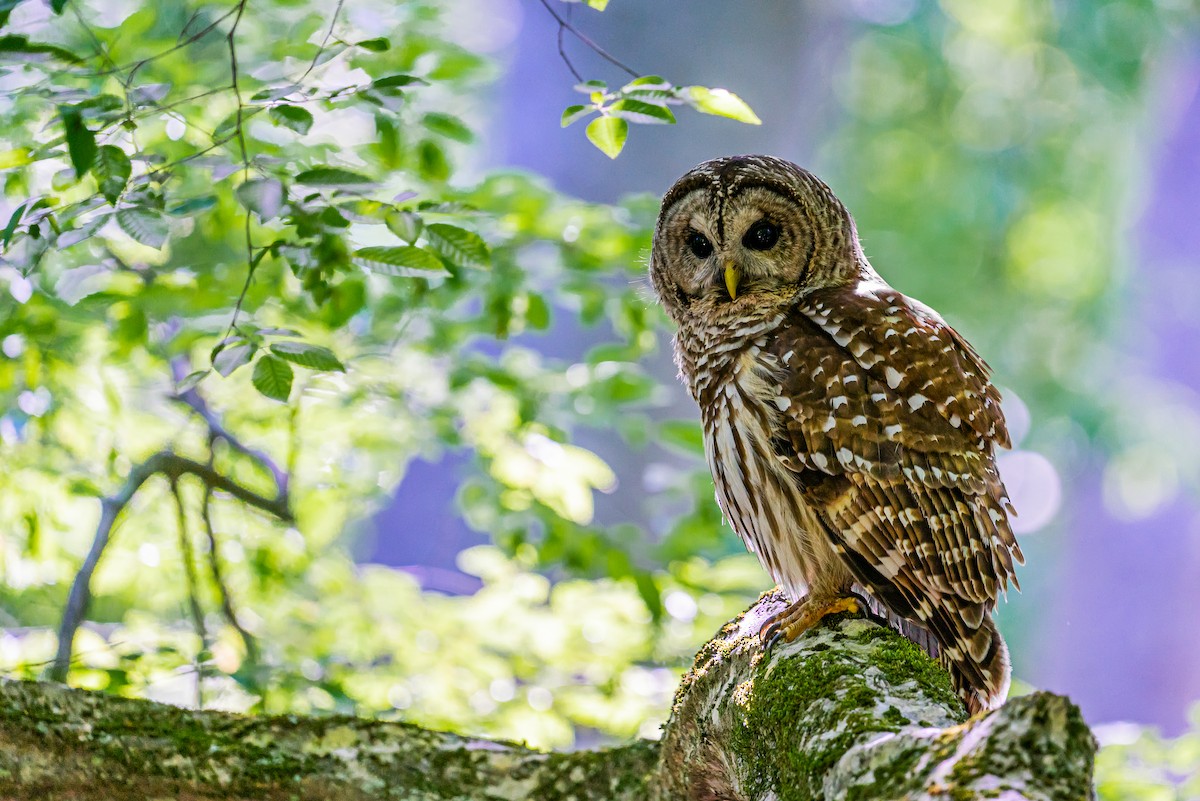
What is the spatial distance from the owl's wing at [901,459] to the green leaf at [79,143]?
144cm

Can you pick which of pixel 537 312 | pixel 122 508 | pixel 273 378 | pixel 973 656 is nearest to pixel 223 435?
pixel 122 508

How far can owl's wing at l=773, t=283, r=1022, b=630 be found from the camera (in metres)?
2.33

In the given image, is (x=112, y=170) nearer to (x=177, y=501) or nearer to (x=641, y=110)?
(x=641, y=110)

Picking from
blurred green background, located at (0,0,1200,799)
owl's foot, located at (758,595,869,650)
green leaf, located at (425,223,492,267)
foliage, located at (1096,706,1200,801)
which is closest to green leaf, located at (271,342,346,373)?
blurred green background, located at (0,0,1200,799)

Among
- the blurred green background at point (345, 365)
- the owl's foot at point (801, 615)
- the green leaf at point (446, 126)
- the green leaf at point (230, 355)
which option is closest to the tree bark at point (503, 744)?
the owl's foot at point (801, 615)

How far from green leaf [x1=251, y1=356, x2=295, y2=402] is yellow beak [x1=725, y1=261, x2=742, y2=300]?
45.9 inches

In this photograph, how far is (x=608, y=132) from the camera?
192 centimetres

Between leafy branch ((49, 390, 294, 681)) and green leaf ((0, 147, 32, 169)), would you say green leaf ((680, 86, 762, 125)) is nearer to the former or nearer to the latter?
green leaf ((0, 147, 32, 169))

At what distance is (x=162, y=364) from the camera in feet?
10.4

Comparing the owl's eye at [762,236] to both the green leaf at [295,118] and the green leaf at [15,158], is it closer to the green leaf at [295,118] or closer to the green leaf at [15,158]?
the green leaf at [295,118]

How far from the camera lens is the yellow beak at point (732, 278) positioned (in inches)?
105

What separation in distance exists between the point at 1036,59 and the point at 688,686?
10.8 m

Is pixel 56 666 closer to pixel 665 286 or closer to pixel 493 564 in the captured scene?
pixel 493 564

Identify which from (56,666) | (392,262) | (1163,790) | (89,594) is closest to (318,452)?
(89,594)
